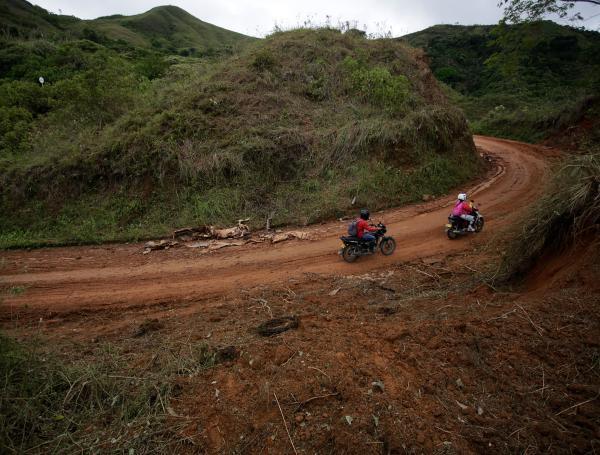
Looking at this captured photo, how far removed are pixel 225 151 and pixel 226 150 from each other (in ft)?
0.26

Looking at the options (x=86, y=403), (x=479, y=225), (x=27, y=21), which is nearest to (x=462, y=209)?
(x=479, y=225)

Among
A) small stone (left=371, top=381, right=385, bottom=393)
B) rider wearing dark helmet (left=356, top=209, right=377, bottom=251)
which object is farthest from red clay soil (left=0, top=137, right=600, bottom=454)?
rider wearing dark helmet (left=356, top=209, right=377, bottom=251)

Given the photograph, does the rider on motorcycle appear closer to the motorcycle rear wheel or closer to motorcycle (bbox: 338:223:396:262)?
the motorcycle rear wheel

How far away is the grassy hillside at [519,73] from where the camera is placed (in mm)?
→ 15459

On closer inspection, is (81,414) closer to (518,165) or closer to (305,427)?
(305,427)

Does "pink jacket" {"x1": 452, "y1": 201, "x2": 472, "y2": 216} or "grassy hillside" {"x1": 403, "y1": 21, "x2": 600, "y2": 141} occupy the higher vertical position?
"grassy hillside" {"x1": 403, "y1": 21, "x2": 600, "y2": 141}

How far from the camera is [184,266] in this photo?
8.88m

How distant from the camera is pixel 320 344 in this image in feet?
14.4

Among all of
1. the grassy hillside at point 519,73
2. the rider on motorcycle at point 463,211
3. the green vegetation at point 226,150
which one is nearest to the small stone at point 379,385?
the rider on motorcycle at point 463,211

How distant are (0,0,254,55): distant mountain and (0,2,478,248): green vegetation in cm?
1149

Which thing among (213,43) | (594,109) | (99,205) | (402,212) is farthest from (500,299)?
(213,43)

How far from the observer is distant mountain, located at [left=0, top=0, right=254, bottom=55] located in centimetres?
4191

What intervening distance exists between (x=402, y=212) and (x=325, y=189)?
2896mm

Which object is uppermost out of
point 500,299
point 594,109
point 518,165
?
point 594,109
